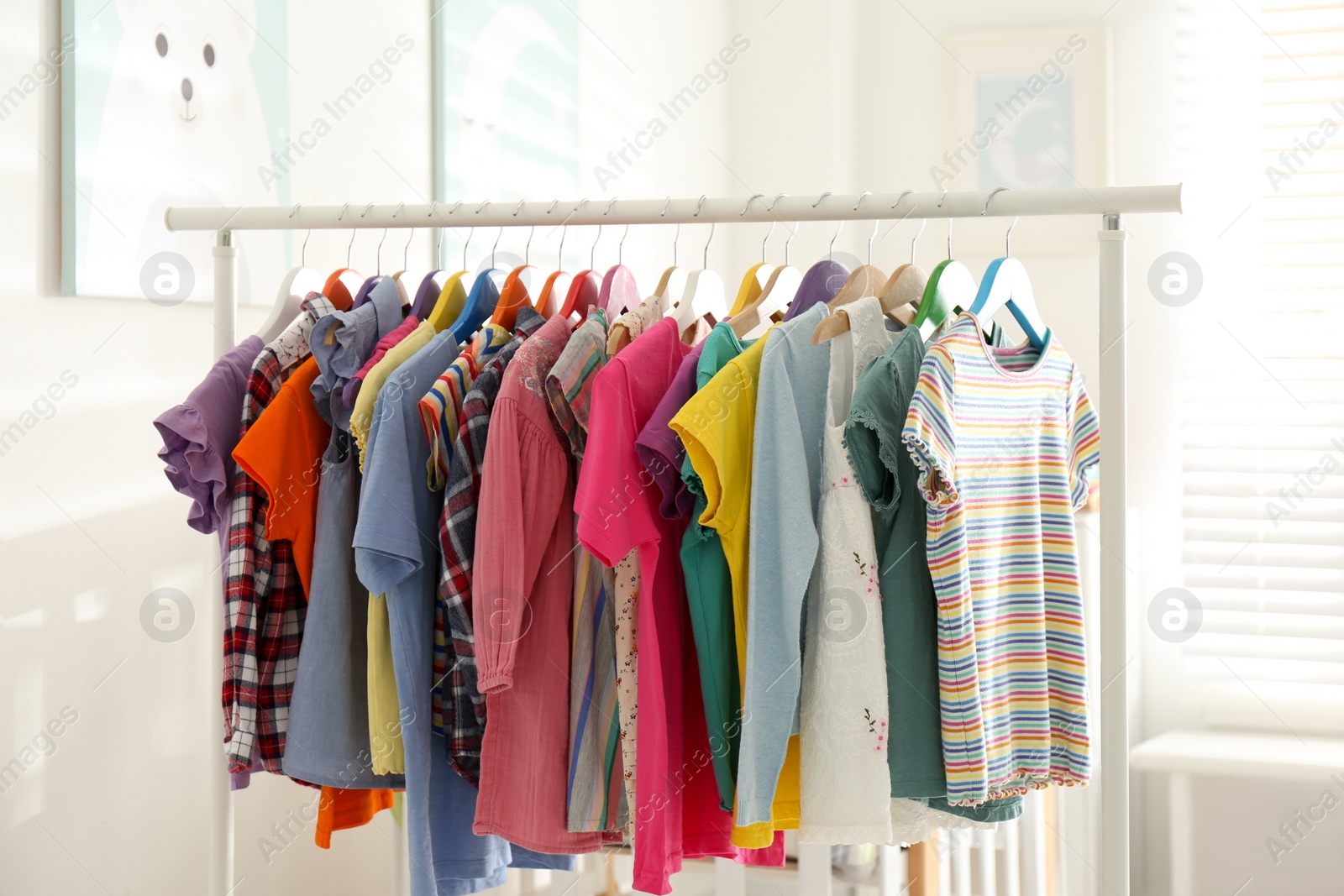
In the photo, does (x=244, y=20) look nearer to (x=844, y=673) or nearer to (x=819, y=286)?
(x=819, y=286)

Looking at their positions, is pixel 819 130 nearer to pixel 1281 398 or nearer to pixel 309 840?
pixel 1281 398

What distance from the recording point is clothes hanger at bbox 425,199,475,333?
1351mm

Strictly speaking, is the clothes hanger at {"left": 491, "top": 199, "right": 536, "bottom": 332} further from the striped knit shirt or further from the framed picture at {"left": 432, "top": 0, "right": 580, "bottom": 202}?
the framed picture at {"left": 432, "top": 0, "right": 580, "bottom": 202}

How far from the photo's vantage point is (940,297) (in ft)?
4.01

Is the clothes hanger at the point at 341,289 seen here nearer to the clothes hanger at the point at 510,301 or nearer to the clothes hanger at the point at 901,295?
the clothes hanger at the point at 510,301

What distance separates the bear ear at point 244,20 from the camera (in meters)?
1.69

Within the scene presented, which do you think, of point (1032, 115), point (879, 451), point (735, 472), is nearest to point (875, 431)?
point (879, 451)

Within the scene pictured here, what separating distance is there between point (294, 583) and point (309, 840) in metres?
0.73

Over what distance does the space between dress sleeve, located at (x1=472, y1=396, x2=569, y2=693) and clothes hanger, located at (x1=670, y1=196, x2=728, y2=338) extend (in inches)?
9.1

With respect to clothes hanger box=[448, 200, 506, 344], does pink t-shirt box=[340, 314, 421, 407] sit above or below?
below

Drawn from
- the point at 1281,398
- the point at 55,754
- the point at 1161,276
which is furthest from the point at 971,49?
the point at 55,754

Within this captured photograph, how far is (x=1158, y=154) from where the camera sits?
113 inches

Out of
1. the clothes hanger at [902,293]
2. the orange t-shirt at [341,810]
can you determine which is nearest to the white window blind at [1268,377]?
the clothes hanger at [902,293]

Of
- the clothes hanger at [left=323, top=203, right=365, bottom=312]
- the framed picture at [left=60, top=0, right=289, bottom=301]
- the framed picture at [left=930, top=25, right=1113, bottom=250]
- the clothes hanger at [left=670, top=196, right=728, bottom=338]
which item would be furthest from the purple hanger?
the framed picture at [left=930, top=25, right=1113, bottom=250]
